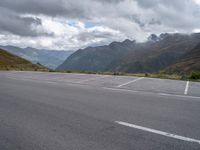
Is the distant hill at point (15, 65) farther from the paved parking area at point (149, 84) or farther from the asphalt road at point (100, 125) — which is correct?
the asphalt road at point (100, 125)

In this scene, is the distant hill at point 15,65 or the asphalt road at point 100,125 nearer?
the asphalt road at point 100,125

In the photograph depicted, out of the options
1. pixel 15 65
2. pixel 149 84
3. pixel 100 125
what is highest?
pixel 15 65

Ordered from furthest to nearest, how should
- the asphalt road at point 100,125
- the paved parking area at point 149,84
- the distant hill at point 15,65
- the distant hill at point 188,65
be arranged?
the distant hill at point 188,65
the distant hill at point 15,65
the paved parking area at point 149,84
the asphalt road at point 100,125

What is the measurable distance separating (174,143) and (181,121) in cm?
163

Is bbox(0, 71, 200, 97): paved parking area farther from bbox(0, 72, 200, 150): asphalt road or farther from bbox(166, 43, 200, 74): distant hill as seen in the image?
bbox(166, 43, 200, 74): distant hill

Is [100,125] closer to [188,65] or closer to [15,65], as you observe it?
[15,65]

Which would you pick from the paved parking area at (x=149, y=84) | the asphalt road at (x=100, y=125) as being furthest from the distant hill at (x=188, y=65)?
the asphalt road at (x=100, y=125)

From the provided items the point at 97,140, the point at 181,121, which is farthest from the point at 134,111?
the point at 97,140

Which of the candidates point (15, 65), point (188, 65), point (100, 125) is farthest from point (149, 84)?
point (188, 65)

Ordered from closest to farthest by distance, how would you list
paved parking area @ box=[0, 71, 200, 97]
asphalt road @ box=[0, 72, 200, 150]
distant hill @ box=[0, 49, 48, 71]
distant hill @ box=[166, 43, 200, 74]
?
asphalt road @ box=[0, 72, 200, 150] < paved parking area @ box=[0, 71, 200, 97] < distant hill @ box=[0, 49, 48, 71] < distant hill @ box=[166, 43, 200, 74]

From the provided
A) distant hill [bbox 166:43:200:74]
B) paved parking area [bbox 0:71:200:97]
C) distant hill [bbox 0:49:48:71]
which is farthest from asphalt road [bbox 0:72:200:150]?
distant hill [bbox 166:43:200:74]

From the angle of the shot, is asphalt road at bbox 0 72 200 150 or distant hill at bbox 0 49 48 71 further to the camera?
distant hill at bbox 0 49 48 71

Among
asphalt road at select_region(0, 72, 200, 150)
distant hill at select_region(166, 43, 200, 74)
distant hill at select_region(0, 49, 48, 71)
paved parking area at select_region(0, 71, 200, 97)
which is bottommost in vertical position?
asphalt road at select_region(0, 72, 200, 150)

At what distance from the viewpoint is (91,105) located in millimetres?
8195
